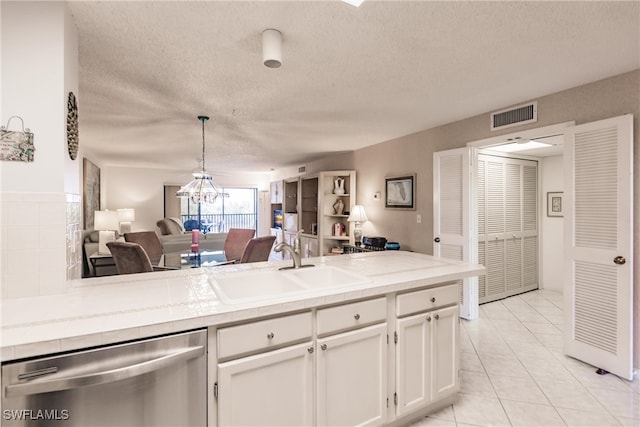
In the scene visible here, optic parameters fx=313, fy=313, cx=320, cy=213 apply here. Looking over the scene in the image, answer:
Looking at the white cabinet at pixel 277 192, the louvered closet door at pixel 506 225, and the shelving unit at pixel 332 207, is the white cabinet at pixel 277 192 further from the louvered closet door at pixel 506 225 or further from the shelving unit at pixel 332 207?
the louvered closet door at pixel 506 225

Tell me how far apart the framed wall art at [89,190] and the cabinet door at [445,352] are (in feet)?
→ 17.5

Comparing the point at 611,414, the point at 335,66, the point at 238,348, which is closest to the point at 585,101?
the point at 335,66

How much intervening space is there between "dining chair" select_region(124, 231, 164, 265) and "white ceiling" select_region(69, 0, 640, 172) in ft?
4.32

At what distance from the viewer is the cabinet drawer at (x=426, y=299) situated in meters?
1.74

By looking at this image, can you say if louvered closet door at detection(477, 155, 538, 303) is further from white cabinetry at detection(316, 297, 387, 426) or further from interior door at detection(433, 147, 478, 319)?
white cabinetry at detection(316, 297, 387, 426)

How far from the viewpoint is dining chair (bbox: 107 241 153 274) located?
260cm

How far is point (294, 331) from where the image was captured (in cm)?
142

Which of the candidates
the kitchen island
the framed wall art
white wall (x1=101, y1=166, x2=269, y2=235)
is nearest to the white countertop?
the kitchen island

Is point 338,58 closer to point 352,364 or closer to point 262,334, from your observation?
point 262,334

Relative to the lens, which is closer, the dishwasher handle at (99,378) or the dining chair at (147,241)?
the dishwasher handle at (99,378)

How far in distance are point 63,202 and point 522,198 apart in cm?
507

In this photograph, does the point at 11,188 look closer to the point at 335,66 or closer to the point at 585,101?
the point at 335,66

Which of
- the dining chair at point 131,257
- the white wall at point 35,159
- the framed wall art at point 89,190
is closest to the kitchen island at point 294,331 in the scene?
the white wall at point 35,159

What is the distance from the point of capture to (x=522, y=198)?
4461 millimetres
